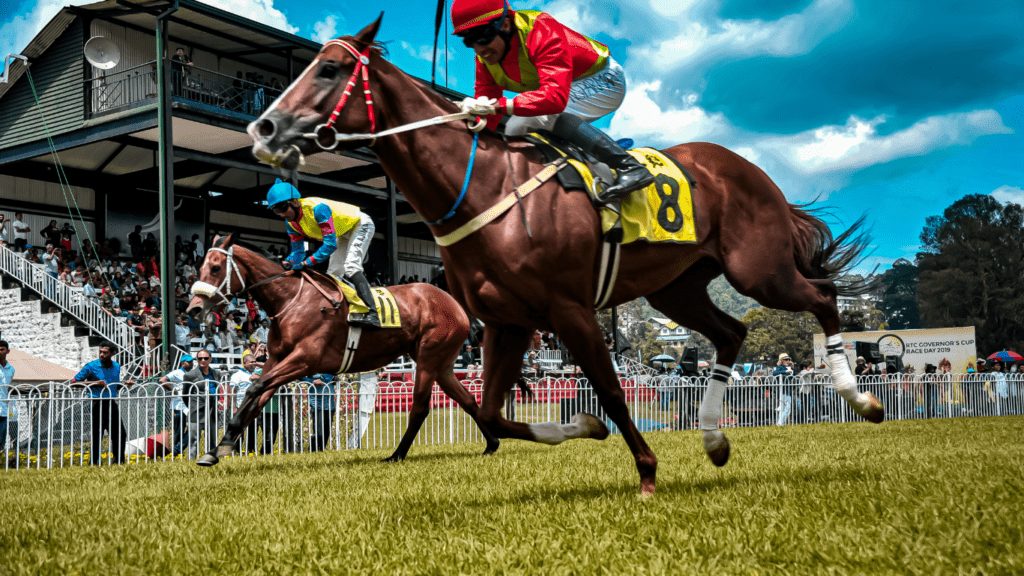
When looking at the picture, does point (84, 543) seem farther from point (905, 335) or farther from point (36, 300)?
point (905, 335)

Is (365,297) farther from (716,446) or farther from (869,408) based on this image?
(869,408)

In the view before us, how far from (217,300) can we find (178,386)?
2179 millimetres

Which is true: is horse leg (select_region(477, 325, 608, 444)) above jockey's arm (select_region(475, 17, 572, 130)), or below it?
below

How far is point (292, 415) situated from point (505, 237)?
819 cm

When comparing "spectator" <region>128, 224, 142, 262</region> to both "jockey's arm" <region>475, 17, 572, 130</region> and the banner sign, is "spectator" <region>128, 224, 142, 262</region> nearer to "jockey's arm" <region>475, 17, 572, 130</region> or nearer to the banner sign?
the banner sign

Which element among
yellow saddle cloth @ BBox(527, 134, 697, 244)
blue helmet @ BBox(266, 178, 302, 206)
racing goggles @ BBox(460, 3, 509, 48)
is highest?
racing goggles @ BBox(460, 3, 509, 48)

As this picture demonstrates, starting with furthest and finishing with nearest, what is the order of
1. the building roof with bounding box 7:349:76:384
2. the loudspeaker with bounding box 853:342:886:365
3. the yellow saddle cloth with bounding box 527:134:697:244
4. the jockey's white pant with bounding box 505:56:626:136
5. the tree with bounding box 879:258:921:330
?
the tree with bounding box 879:258:921:330 → the loudspeaker with bounding box 853:342:886:365 → the building roof with bounding box 7:349:76:384 → the jockey's white pant with bounding box 505:56:626:136 → the yellow saddle cloth with bounding box 527:134:697:244

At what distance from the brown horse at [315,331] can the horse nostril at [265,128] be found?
431cm

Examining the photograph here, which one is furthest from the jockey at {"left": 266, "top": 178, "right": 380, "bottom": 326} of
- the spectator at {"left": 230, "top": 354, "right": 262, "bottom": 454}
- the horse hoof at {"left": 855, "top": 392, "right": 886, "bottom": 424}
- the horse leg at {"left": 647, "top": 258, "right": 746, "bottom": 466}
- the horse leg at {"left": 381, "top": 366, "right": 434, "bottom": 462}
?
the horse hoof at {"left": 855, "top": 392, "right": 886, "bottom": 424}

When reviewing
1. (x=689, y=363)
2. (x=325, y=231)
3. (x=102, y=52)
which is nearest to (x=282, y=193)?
(x=325, y=231)

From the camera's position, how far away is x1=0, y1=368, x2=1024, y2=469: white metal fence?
9680mm

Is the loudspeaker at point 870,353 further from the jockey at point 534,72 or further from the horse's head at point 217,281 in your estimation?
the jockey at point 534,72

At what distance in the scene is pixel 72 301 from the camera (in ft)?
60.9

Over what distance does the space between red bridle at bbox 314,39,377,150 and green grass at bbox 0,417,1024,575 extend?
1.90 meters
